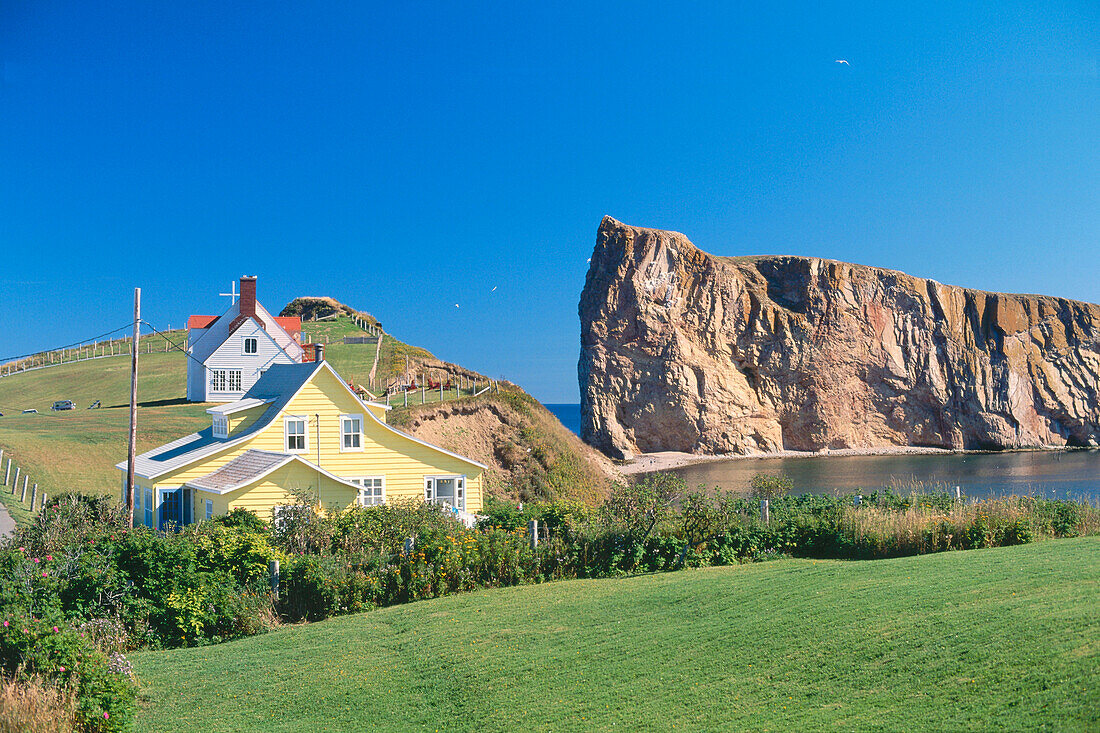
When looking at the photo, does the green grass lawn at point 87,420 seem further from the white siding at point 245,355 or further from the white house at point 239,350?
the white siding at point 245,355

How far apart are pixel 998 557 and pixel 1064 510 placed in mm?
7463

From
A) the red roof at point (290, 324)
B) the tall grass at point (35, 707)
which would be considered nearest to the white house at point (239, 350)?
the red roof at point (290, 324)

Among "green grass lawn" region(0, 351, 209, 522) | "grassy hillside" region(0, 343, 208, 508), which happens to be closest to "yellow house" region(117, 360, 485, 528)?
"green grass lawn" region(0, 351, 209, 522)

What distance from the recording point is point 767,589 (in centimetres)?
1280

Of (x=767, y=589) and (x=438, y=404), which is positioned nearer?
(x=767, y=589)

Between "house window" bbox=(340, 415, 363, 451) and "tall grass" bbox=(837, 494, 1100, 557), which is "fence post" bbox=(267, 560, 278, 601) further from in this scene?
"tall grass" bbox=(837, 494, 1100, 557)

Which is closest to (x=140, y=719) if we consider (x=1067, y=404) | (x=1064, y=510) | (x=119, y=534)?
(x=119, y=534)

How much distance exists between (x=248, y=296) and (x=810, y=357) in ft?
233

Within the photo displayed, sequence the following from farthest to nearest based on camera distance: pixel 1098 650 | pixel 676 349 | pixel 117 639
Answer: pixel 676 349, pixel 117 639, pixel 1098 650

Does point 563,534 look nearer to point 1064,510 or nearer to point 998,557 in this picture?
point 998,557

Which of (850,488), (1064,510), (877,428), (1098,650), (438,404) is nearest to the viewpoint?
(1098,650)

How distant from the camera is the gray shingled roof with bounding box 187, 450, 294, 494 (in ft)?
74.1

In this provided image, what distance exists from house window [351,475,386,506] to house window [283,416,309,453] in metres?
2.07

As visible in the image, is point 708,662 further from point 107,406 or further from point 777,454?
point 777,454
